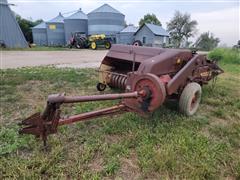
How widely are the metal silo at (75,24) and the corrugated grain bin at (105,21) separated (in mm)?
1418

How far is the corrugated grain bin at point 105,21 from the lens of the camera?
966 inches

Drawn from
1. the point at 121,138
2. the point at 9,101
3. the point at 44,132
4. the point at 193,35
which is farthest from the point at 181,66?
the point at 193,35

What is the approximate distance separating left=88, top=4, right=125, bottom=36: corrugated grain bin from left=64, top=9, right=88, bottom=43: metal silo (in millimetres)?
1418

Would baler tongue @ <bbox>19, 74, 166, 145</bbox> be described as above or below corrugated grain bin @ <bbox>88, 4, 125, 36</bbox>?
below

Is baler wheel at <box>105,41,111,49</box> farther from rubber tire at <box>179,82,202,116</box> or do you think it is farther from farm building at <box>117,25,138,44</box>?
rubber tire at <box>179,82,202,116</box>

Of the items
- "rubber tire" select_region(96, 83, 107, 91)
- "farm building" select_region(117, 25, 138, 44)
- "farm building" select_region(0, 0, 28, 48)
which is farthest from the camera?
"farm building" select_region(117, 25, 138, 44)

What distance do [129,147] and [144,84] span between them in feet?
2.54

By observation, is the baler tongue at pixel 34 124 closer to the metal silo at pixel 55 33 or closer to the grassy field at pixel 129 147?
the grassy field at pixel 129 147

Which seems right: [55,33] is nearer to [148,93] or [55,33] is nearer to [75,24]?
[75,24]

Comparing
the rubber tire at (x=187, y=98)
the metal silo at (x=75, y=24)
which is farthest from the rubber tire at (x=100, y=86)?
the metal silo at (x=75, y=24)

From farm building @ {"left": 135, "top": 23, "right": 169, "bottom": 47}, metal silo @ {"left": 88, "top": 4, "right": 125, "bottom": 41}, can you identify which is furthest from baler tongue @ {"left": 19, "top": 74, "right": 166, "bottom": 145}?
farm building @ {"left": 135, "top": 23, "right": 169, "bottom": 47}

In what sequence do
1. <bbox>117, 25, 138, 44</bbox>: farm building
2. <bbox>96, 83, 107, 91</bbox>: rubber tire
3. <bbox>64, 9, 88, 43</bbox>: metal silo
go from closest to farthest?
1. <bbox>96, 83, 107, 91</bbox>: rubber tire
2. <bbox>117, 25, 138, 44</bbox>: farm building
3. <bbox>64, 9, 88, 43</bbox>: metal silo

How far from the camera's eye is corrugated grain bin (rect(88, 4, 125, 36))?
2453 cm

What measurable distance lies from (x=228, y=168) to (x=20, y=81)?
4.64 meters
